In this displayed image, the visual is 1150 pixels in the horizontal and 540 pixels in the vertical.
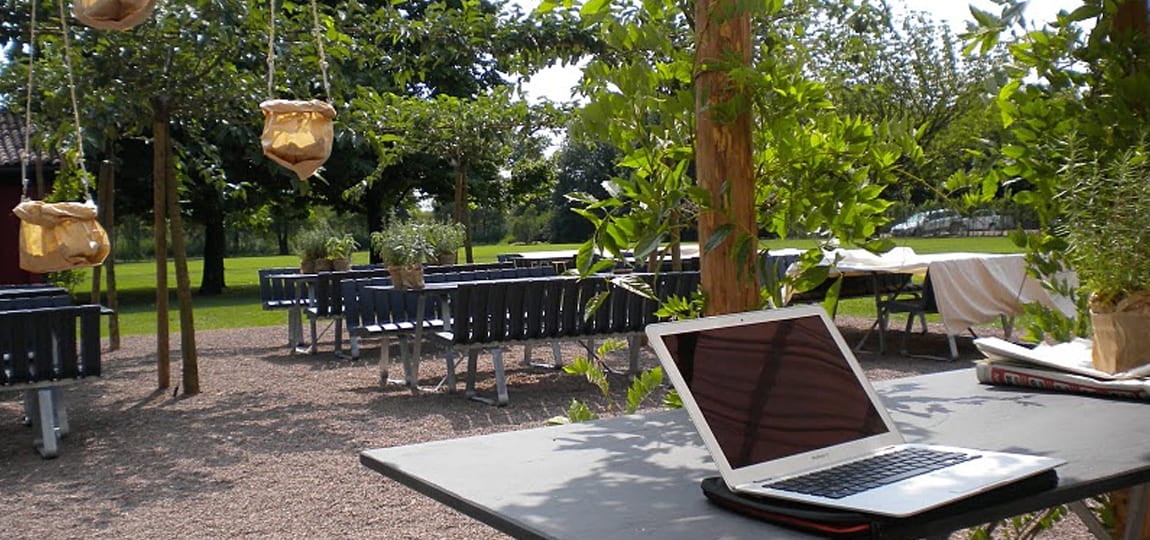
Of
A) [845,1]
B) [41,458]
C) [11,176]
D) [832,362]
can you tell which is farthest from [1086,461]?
[11,176]

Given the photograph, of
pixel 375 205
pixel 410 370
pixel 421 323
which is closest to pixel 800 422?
pixel 421 323

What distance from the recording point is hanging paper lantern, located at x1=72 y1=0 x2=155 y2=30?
3385mm

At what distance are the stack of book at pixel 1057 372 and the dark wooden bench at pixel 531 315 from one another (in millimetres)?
5651

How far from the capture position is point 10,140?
23.4m

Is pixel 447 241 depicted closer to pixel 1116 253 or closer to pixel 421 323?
pixel 421 323

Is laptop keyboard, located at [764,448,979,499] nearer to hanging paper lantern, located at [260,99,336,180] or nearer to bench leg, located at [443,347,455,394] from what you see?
hanging paper lantern, located at [260,99,336,180]

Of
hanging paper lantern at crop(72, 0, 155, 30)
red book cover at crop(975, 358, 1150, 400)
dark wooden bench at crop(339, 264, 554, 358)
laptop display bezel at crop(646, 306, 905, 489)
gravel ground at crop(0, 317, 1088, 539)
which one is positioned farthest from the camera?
dark wooden bench at crop(339, 264, 554, 358)

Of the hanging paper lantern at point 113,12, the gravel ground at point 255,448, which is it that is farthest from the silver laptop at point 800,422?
the gravel ground at point 255,448

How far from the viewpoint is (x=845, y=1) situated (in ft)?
9.61

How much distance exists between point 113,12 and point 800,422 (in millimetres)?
2522

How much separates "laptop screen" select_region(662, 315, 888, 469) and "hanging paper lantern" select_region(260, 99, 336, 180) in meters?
3.09

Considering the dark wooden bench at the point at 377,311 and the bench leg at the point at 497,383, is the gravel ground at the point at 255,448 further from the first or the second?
the dark wooden bench at the point at 377,311

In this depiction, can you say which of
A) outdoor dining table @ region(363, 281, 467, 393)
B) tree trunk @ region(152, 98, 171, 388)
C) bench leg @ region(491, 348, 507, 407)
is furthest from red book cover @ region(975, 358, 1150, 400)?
tree trunk @ region(152, 98, 171, 388)

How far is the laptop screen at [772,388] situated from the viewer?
5.64 ft
